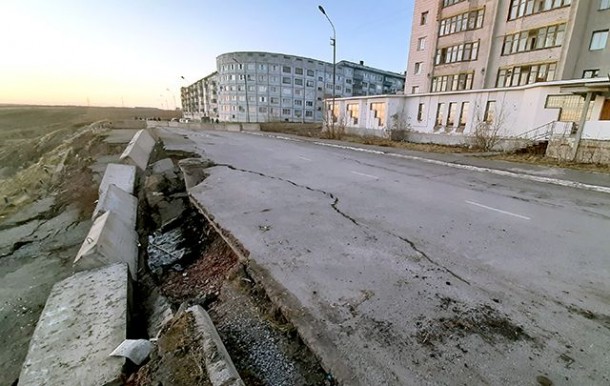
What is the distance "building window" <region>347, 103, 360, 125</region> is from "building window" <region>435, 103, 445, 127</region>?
8662mm

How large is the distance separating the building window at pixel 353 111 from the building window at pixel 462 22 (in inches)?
450

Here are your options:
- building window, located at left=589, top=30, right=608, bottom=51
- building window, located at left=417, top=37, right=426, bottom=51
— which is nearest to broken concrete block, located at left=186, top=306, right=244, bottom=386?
building window, located at left=589, top=30, right=608, bottom=51

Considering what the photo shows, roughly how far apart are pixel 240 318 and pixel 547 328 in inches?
109

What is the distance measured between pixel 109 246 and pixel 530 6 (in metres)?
33.3

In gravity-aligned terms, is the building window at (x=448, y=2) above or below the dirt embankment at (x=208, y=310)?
above

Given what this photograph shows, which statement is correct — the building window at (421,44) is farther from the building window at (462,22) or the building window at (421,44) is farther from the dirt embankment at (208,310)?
the dirt embankment at (208,310)

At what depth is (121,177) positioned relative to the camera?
25.1 ft

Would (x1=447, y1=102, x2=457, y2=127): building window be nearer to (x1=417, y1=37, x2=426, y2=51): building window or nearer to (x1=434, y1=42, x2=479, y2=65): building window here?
(x1=434, y1=42, x2=479, y2=65): building window

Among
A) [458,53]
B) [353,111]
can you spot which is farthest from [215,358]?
[458,53]

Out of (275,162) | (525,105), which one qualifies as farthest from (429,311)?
(525,105)

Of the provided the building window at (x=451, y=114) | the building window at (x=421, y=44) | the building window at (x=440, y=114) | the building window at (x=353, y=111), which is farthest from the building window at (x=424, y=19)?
the building window at (x=451, y=114)

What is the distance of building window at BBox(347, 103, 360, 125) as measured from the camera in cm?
3058

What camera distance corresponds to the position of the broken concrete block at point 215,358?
5.86ft

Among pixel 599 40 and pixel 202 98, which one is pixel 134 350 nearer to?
pixel 599 40
